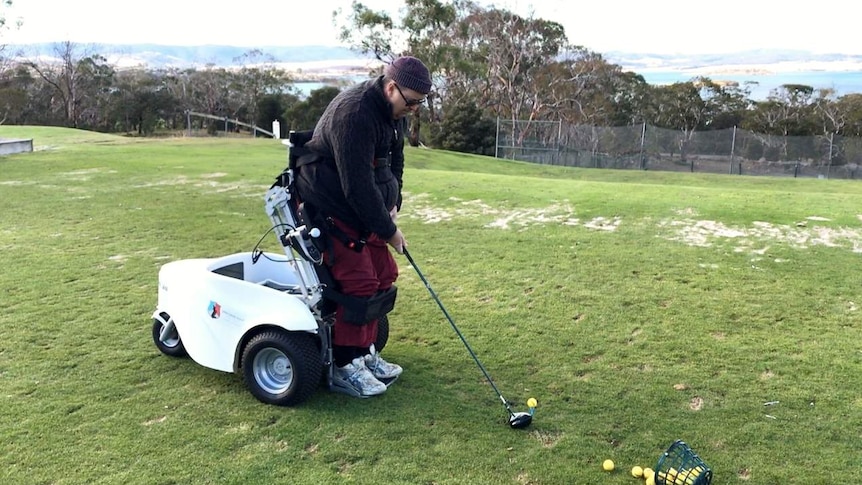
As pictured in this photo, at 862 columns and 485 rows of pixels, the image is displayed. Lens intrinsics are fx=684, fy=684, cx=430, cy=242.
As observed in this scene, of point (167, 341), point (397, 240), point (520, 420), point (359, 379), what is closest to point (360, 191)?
point (397, 240)

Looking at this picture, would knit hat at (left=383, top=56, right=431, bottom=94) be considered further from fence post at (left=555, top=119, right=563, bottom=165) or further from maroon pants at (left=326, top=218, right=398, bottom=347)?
fence post at (left=555, top=119, right=563, bottom=165)

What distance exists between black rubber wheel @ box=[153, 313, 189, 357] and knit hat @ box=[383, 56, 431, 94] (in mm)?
2116

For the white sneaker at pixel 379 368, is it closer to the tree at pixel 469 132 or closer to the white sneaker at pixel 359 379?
the white sneaker at pixel 359 379

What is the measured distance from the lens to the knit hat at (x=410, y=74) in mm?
3393

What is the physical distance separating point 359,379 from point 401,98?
5.04 ft

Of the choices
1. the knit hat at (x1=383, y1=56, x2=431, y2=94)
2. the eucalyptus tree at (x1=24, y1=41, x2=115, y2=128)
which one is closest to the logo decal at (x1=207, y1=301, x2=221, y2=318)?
the knit hat at (x1=383, y1=56, x2=431, y2=94)

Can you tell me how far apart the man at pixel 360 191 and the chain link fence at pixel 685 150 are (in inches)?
982

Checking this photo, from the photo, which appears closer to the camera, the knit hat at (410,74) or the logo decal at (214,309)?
the knit hat at (410,74)

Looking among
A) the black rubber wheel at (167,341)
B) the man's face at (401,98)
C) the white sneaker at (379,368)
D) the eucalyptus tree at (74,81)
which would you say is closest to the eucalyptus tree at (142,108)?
the eucalyptus tree at (74,81)

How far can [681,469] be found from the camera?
2.94 metres

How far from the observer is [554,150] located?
93.0 feet

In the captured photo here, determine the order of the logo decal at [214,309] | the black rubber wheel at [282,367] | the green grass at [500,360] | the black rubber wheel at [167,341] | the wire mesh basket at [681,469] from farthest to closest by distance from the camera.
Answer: the black rubber wheel at [167,341] → the logo decal at [214,309] → the black rubber wheel at [282,367] → the green grass at [500,360] → the wire mesh basket at [681,469]

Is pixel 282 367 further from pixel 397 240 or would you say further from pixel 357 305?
pixel 397 240

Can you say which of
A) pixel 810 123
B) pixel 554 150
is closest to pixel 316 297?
pixel 554 150
